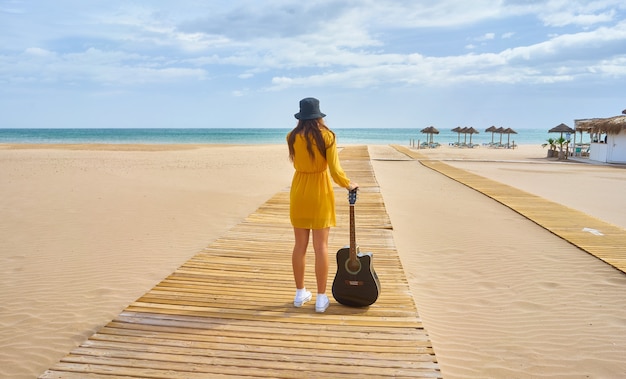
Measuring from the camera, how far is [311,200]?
3438 mm

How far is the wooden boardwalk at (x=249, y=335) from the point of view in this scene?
8.90 ft

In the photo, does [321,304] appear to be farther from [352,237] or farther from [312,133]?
[312,133]

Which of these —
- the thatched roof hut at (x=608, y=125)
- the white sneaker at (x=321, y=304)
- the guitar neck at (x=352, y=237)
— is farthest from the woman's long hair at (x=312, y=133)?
the thatched roof hut at (x=608, y=125)

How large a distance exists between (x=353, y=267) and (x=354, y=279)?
10 cm

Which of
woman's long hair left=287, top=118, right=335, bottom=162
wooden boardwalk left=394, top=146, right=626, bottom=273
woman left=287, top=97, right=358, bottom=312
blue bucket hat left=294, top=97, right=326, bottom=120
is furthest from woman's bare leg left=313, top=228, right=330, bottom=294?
wooden boardwalk left=394, top=146, right=626, bottom=273

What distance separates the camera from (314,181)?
3.43m

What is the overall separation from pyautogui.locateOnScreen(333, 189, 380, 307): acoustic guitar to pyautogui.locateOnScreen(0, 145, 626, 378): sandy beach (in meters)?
0.79

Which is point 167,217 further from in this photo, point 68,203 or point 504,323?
point 504,323

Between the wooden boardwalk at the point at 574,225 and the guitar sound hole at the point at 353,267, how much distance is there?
375 centimetres

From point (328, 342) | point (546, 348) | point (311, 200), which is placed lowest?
point (546, 348)

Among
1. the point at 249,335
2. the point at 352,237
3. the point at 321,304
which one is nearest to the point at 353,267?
the point at 352,237

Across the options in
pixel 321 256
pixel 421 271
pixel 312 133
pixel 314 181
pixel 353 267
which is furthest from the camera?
pixel 421 271

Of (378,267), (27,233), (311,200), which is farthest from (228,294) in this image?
(27,233)

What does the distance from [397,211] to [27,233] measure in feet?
22.6
